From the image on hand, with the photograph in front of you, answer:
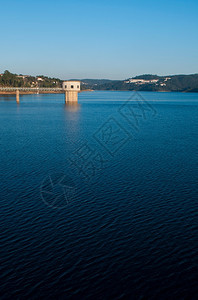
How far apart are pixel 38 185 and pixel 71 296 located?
18.3 metres

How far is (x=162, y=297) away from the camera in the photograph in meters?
15.8

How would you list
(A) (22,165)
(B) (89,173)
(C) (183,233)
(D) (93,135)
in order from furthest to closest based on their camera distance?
(D) (93,135) < (A) (22,165) < (B) (89,173) < (C) (183,233)

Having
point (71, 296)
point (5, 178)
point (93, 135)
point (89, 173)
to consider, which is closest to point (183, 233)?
point (71, 296)

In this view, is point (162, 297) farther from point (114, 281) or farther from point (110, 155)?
point (110, 155)

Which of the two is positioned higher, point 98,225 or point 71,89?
point 71,89

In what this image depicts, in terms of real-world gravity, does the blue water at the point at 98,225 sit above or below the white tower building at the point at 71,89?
below

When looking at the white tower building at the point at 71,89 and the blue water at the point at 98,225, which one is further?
the white tower building at the point at 71,89

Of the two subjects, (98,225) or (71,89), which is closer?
(98,225)

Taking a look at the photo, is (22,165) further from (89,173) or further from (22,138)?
(22,138)

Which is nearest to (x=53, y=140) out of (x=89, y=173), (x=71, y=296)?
(x=89, y=173)

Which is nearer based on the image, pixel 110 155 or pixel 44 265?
pixel 44 265

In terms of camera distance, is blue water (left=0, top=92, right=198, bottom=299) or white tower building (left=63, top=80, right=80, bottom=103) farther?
white tower building (left=63, top=80, right=80, bottom=103)

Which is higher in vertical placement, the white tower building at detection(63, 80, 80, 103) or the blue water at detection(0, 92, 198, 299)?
the white tower building at detection(63, 80, 80, 103)

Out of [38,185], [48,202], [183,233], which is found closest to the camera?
[183,233]
